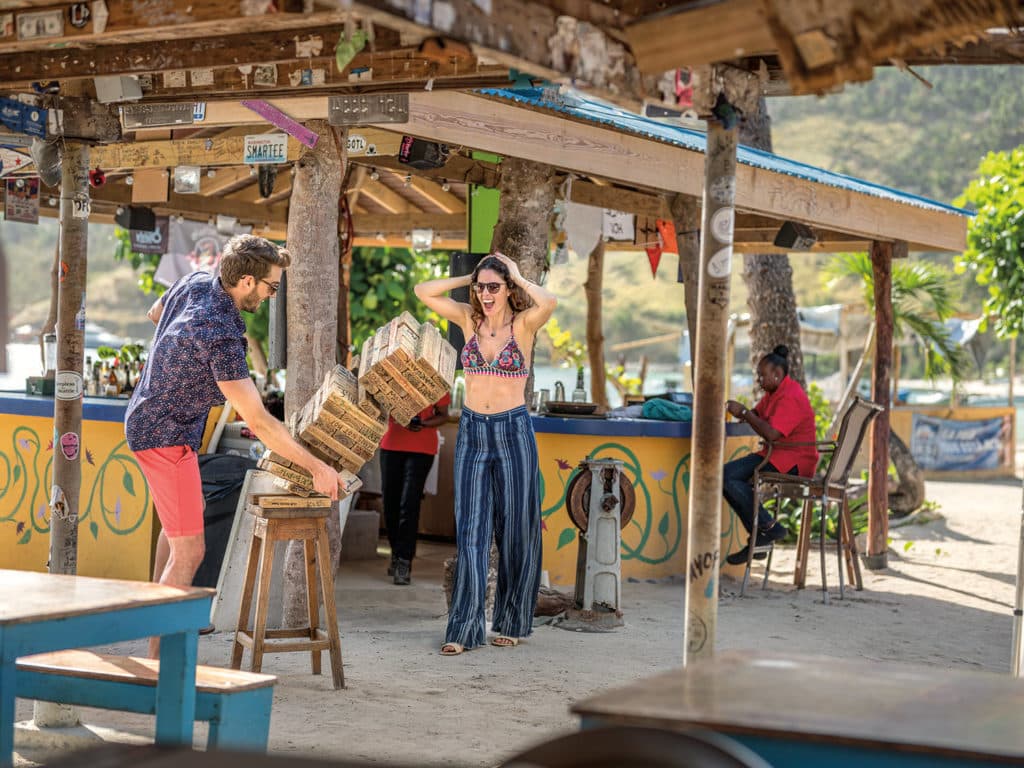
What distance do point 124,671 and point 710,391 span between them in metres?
2.06

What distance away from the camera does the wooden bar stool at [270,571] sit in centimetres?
561

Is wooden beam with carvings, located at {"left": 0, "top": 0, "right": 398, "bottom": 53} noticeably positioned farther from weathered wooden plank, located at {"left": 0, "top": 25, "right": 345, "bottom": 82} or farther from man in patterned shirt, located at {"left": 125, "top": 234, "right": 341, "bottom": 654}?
man in patterned shirt, located at {"left": 125, "top": 234, "right": 341, "bottom": 654}

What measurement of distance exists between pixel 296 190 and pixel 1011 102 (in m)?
82.2

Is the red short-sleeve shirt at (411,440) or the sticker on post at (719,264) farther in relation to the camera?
the red short-sleeve shirt at (411,440)

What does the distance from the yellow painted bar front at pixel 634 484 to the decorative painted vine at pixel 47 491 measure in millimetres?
2654

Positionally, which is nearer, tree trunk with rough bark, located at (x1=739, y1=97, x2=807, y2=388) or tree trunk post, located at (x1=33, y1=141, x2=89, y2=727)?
tree trunk post, located at (x1=33, y1=141, x2=89, y2=727)

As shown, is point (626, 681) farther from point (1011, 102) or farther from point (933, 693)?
point (1011, 102)

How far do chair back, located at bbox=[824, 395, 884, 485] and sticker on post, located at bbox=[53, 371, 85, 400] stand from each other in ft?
17.4

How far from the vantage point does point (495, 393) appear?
663cm

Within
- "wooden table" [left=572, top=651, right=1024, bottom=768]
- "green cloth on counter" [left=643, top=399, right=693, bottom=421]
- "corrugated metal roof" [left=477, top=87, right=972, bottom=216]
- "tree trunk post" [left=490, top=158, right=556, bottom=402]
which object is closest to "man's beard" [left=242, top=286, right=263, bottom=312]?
"corrugated metal roof" [left=477, top=87, right=972, bottom=216]

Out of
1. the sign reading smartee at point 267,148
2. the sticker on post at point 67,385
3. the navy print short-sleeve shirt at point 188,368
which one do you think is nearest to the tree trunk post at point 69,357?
the sticker on post at point 67,385

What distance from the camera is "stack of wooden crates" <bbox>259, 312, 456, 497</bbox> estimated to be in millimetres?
5590

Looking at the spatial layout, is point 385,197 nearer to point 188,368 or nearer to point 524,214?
point 524,214

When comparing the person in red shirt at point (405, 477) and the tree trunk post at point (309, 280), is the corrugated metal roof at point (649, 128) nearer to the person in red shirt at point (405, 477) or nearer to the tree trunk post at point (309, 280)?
the tree trunk post at point (309, 280)
